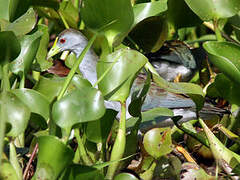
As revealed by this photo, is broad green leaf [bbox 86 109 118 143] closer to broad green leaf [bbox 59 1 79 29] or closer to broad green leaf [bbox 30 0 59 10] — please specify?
broad green leaf [bbox 30 0 59 10]

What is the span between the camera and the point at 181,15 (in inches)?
114

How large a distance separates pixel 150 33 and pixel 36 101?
3.77 feet

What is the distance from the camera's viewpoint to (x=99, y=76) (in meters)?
1.91

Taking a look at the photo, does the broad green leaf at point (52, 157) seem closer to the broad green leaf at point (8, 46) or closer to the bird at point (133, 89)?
the broad green leaf at point (8, 46)

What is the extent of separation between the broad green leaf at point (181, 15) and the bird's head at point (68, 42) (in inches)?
28.1

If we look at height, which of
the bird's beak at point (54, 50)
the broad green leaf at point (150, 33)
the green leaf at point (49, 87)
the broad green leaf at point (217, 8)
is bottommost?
the bird's beak at point (54, 50)

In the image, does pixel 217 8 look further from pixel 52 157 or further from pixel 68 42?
pixel 68 42

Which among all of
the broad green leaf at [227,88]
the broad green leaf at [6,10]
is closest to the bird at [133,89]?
the broad green leaf at [227,88]

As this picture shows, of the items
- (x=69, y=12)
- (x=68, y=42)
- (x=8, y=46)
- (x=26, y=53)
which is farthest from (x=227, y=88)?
(x=68, y=42)

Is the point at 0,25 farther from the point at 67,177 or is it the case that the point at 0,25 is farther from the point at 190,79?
the point at 190,79

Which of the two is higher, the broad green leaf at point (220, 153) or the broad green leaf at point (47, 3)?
the broad green leaf at point (47, 3)

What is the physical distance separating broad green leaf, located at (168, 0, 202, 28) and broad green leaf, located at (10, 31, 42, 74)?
2.79 ft

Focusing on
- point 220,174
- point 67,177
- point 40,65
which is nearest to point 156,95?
point 40,65

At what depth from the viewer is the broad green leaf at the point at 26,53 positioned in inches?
84.0
